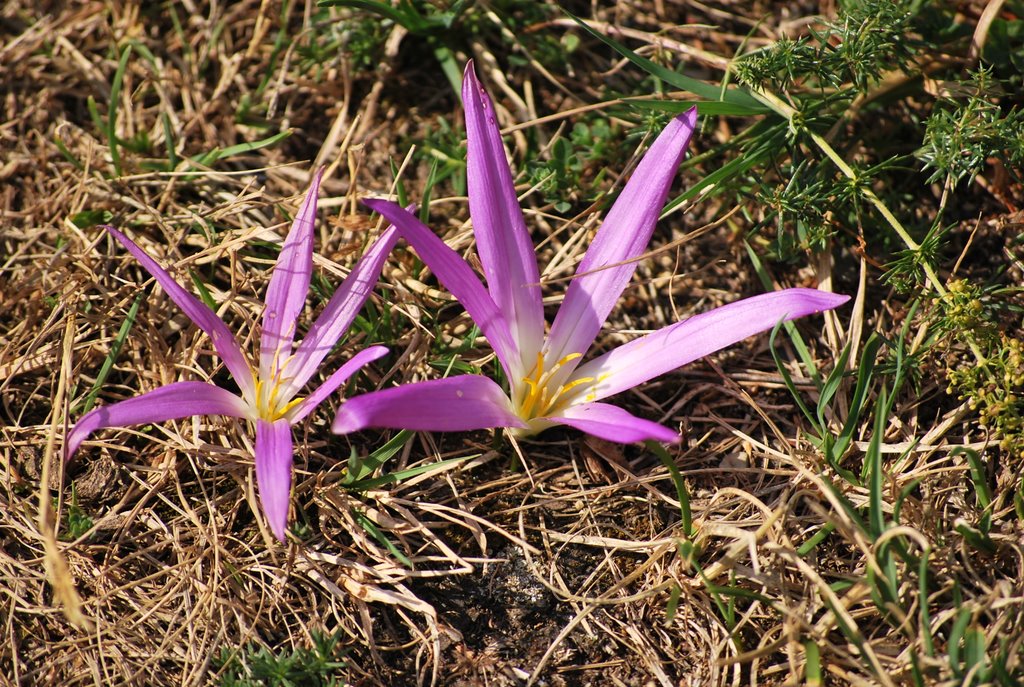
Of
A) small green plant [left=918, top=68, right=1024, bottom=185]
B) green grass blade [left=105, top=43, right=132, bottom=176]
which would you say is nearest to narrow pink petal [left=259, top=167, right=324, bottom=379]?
green grass blade [left=105, top=43, right=132, bottom=176]

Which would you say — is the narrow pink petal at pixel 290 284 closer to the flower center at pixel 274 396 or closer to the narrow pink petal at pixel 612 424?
the flower center at pixel 274 396

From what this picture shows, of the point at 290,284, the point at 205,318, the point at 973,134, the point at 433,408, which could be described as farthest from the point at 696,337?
the point at 205,318

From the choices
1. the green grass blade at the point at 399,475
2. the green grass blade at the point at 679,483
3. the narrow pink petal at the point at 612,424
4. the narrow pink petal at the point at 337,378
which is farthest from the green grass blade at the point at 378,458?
the green grass blade at the point at 679,483

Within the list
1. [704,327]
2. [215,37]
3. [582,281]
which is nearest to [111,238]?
[215,37]

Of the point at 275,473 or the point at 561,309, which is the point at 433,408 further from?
the point at 561,309

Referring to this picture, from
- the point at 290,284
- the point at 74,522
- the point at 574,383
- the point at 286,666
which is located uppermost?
the point at 290,284

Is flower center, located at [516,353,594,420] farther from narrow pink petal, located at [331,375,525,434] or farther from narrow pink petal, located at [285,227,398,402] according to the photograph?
narrow pink petal, located at [285,227,398,402]

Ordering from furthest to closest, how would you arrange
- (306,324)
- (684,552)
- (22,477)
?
(306,324), (22,477), (684,552)

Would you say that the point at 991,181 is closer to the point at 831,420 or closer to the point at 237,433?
the point at 831,420
